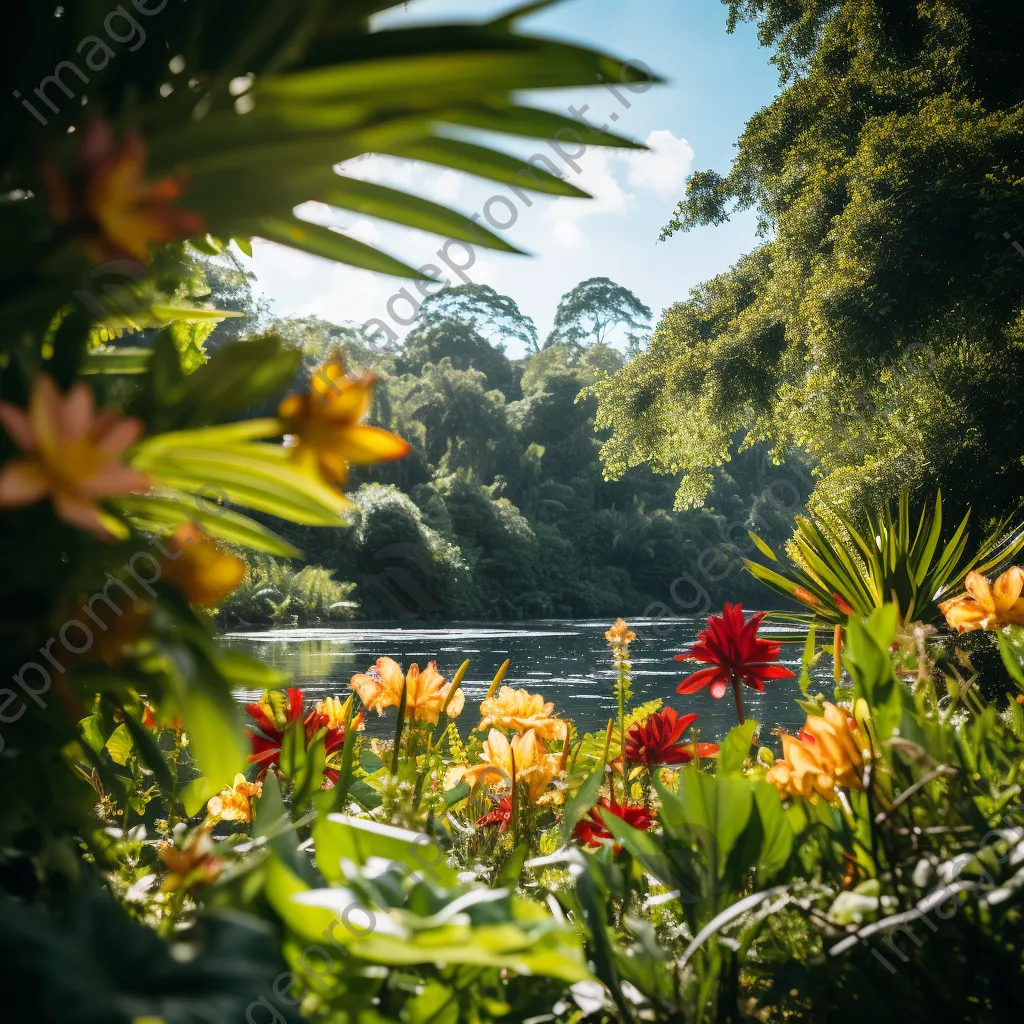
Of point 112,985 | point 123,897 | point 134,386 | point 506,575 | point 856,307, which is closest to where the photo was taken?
point 112,985

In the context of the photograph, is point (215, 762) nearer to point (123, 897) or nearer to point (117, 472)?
point (117, 472)

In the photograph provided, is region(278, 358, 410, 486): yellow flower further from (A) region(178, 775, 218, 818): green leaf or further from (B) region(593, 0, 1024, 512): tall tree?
→ (B) region(593, 0, 1024, 512): tall tree

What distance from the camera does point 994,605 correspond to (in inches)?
38.9

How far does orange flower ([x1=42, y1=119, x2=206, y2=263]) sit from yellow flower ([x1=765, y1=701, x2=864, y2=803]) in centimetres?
56

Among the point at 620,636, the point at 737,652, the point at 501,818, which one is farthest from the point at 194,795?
the point at 737,652

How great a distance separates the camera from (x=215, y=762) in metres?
0.36

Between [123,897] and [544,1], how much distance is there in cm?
64

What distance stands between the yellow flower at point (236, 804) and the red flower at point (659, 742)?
55cm

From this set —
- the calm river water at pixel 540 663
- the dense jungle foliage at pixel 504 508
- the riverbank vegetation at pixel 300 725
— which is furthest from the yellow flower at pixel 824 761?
the dense jungle foliage at pixel 504 508

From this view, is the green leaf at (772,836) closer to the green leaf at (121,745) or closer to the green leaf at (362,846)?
the green leaf at (362,846)

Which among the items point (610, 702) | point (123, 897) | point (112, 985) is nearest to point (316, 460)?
point (112, 985)

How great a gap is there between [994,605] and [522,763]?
60cm

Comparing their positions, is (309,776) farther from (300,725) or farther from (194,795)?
(194,795)

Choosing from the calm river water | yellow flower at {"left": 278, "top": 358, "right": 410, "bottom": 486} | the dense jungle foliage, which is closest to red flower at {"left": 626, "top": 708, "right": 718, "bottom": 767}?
yellow flower at {"left": 278, "top": 358, "right": 410, "bottom": 486}
